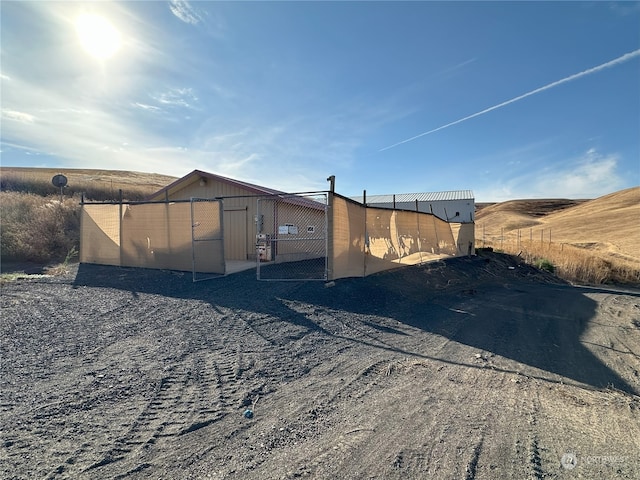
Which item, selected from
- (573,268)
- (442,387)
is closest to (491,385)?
(442,387)

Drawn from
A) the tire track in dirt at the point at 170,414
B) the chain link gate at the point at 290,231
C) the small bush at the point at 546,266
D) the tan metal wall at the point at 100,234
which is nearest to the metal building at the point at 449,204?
the small bush at the point at 546,266

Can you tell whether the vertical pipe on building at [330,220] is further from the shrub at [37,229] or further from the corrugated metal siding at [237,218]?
the shrub at [37,229]

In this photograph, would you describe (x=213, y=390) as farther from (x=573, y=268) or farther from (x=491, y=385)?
(x=573, y=268)

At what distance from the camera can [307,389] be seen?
13.0 ft

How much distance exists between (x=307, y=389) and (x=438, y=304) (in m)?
5.72

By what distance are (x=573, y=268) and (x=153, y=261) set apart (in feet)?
65.1

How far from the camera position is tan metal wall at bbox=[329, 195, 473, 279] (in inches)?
360

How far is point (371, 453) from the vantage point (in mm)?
2803

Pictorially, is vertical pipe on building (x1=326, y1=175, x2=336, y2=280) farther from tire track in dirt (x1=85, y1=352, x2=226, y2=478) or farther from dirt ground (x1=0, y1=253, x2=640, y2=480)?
→ tire track in dirt (x1=85, y1=352, x2=226, y2=478)

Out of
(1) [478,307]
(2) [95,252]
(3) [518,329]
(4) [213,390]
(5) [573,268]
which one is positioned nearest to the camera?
(4) [213,390]

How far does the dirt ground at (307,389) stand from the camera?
107 inches

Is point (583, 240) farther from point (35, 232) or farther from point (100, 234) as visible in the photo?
point (35, 232)

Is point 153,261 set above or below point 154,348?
above

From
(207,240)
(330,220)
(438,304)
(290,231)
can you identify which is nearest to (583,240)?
(290,231)
